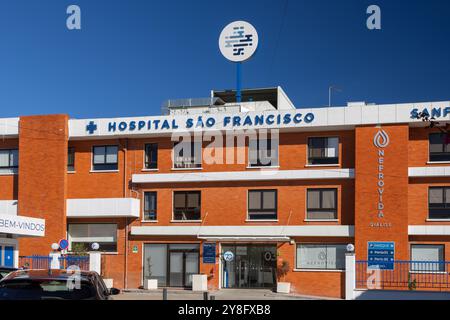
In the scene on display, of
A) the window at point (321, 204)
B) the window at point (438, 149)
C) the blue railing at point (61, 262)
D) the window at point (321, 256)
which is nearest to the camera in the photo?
the window at point (438, 149)

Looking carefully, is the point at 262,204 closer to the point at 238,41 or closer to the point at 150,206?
the point at 150,206

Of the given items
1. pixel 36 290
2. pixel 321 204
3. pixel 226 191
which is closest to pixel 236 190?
pixel 226 191

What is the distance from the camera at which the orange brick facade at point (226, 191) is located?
3412cm

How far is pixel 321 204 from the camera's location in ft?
117

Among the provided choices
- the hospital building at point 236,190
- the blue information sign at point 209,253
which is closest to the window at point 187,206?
the hospital building at point 236,190

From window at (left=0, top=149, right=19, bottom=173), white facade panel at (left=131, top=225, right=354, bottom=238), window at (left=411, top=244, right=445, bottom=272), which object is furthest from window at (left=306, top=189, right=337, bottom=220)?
window at (left=0, top=149, right=19, bottom=173)

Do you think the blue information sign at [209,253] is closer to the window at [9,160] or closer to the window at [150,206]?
the window at [150,206]

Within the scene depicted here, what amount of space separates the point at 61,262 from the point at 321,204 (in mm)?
13280

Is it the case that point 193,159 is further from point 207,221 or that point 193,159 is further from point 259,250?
point 259,250

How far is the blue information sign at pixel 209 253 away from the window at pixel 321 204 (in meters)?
5.15

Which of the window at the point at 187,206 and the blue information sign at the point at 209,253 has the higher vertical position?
the window at the point at 187,206
